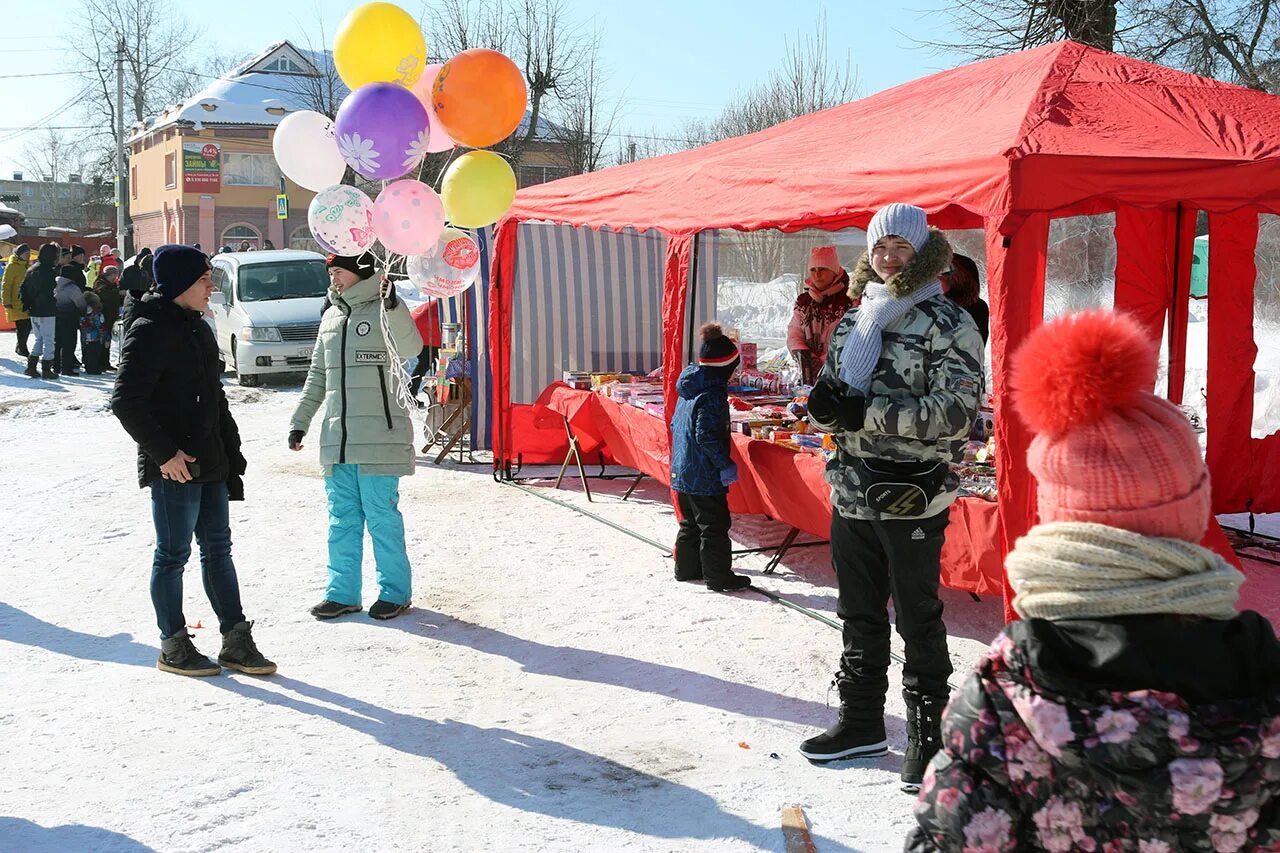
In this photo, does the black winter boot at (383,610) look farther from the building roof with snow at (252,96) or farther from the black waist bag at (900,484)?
the building roof with snow at (252,96)

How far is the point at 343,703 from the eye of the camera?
4.86 m

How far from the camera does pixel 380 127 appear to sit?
543cm

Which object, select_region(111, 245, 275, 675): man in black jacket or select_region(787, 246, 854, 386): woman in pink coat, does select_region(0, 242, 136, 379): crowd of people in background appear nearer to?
select_region(787, 246, 854, 386): woman in pink coat

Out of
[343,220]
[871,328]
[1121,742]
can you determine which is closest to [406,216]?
[343,220]

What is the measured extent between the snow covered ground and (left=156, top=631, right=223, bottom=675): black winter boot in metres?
0.05

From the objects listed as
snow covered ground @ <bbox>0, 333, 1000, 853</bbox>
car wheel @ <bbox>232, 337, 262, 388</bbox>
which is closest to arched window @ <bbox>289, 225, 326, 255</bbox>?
car wheel @ <bbox>232, 337, 262, 388</bbox>

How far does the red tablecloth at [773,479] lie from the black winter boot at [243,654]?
2.62 metres

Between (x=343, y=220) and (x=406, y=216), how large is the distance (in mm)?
301

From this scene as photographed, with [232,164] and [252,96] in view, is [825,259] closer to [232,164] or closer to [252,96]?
[232,164]

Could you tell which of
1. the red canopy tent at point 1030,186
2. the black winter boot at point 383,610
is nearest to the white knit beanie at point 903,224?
the red canopy tent at point 1030,186

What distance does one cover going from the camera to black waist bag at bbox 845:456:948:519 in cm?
389

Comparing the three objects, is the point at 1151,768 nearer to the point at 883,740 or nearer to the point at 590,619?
the point at 883,740

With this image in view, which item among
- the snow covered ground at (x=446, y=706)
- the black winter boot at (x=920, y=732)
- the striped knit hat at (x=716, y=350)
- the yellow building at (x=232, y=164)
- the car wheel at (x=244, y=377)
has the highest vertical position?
the yellow building at (x=232, y=164)

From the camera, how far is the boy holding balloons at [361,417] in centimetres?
580
